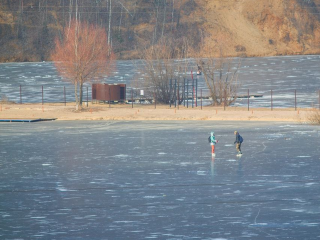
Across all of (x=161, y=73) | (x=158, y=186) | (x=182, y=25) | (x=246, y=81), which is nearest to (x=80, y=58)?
(x=161, y=73)

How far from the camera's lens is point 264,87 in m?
79.2

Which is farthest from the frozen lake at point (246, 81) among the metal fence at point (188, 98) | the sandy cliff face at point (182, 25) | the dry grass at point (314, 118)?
the dry grass at point (314, 118)

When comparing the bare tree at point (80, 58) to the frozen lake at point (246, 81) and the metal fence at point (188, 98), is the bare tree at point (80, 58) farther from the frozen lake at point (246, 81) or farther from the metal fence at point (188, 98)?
the frozen lake at point (246, 81)

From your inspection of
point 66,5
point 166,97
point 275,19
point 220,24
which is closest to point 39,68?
point 66,5

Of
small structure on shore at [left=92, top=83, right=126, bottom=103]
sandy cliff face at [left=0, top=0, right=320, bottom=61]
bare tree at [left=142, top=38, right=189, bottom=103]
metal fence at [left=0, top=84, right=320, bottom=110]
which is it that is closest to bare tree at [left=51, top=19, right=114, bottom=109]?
metal fence at [left=0, top=84, right=320, bottom=110]

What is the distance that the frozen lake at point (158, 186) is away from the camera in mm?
13570

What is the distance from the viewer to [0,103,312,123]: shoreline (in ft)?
132

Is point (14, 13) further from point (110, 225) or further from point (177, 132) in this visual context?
point (110, 225)

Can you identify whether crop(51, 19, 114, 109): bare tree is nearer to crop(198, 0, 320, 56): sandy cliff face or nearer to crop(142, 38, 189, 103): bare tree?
crop(142, 38, 189, 103): bare tree

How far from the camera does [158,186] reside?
18250 millimetres

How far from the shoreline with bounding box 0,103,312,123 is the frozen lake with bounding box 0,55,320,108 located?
239 inches

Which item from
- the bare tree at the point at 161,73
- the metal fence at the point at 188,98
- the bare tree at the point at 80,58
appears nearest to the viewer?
the bare tree at the point at 80,58

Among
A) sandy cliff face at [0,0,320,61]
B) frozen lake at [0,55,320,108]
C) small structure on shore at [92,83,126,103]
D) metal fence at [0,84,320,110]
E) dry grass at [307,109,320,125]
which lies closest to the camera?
dry grass at [307,109,320,125]

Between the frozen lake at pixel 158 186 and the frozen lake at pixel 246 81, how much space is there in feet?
76.0
